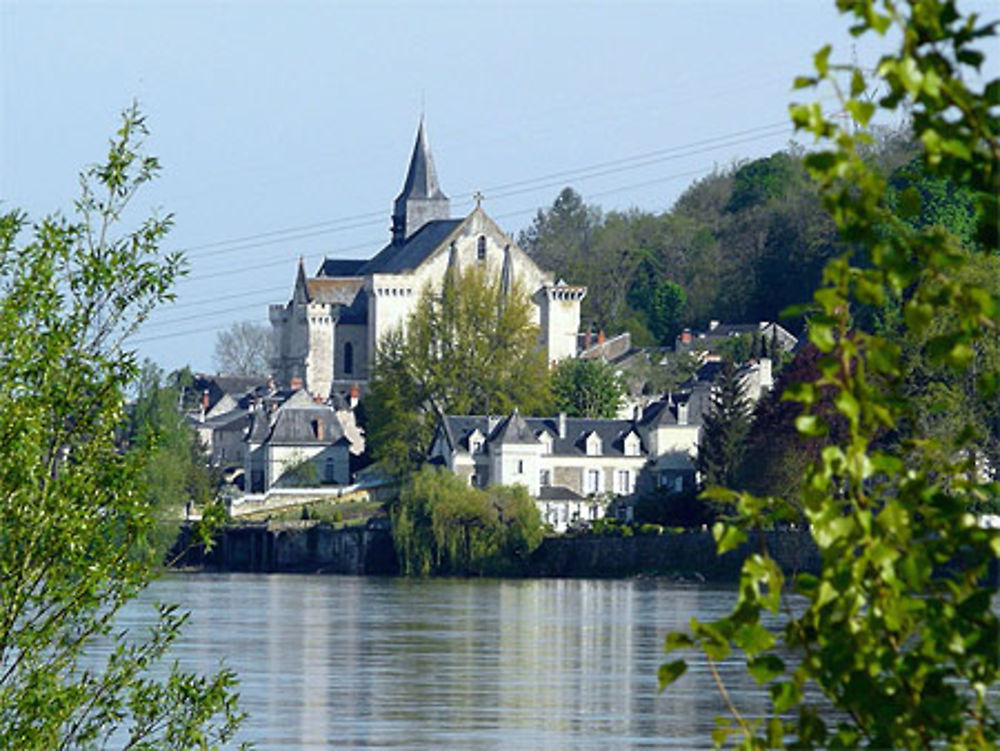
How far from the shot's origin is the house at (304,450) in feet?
312

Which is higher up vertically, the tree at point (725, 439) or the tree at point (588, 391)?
the tree at point (588, 391)

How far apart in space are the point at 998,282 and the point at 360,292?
5254 centimetres

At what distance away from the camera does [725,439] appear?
74.7 metres

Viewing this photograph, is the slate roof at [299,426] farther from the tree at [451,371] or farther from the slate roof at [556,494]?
the slate roof at [556,494]

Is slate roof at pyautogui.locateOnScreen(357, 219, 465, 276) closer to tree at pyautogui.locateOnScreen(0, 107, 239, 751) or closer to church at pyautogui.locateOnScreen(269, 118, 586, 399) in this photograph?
church at pyautogui.locateOnScreen(269, 118, 586, 399)

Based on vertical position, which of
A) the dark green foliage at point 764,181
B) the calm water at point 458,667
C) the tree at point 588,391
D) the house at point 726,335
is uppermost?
the dark green foliage at point 764,181

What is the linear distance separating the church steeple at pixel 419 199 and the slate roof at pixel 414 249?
1.15 meters

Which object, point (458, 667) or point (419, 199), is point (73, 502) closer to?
point (458, 667)

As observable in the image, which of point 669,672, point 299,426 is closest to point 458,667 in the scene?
point 669,672

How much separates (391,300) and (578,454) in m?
25.8

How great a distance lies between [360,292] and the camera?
112 meters

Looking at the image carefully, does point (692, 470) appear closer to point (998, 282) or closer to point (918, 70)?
point (998, 282)

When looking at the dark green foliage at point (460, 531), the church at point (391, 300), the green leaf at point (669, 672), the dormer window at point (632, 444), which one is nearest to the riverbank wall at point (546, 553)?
the dark green foliage at point (460, 531)

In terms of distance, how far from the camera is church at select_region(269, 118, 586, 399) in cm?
10781
